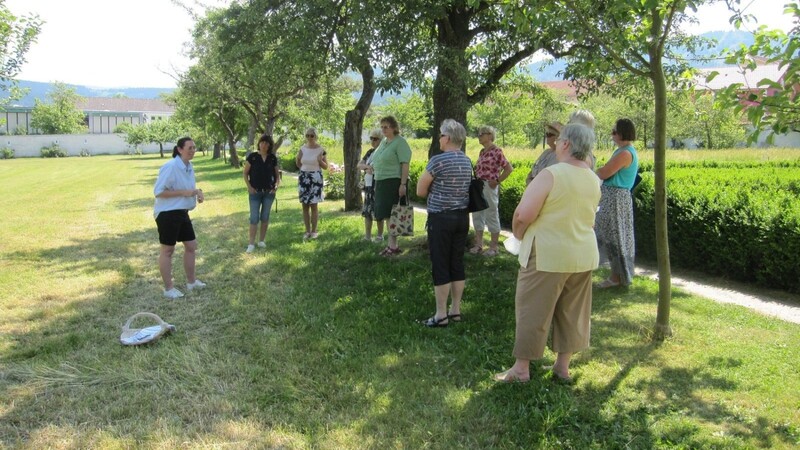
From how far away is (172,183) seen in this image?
5691 millimetres

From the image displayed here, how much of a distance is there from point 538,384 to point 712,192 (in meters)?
4.83

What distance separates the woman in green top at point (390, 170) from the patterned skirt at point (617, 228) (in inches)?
91.7

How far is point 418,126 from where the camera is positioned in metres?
46.2

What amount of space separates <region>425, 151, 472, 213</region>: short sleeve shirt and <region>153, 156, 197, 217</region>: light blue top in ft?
8.68

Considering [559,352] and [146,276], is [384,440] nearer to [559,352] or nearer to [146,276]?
[559,352]

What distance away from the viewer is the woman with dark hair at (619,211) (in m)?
5.45

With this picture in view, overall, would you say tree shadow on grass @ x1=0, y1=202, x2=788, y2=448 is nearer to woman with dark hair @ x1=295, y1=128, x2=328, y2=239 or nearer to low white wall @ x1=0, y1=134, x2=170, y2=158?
woman with dark hair @ x1=295, y1=128, x2=328, y2=239

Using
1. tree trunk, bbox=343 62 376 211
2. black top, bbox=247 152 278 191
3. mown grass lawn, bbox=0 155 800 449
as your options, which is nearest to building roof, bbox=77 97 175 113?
tree trunk, bbox=343 62 376 211


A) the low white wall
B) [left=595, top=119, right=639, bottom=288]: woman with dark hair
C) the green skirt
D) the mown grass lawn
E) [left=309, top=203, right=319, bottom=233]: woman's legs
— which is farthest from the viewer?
the low white wall

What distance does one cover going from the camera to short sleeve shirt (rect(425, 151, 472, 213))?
4.70m

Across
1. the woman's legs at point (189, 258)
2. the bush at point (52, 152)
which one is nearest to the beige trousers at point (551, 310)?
the woman's legs at point (189, 258)

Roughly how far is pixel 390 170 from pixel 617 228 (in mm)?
2928

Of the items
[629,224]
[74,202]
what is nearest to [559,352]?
[629,224]

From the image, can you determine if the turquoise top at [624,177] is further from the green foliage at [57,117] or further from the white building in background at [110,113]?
the white building in background at [110,113]
